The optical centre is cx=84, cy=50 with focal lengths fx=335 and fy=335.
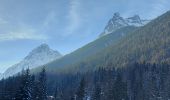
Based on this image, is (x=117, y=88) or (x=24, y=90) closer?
(x=24, y=90)

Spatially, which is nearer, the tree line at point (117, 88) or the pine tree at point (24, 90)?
the pine tree at point (24, 90)

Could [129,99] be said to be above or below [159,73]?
below

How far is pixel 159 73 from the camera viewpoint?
160 meters

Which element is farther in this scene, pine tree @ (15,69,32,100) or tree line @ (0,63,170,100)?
tree line @ (0,63,170,100)

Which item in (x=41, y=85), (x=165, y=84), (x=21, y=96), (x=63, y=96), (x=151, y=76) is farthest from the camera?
(x=63, y=96)

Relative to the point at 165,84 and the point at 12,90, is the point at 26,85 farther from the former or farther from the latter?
the point at 165,84

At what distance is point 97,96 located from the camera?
11562cm

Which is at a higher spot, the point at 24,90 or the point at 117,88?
the point at 117,88

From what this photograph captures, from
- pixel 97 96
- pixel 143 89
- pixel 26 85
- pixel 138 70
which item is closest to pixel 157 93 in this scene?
pixel 143 89

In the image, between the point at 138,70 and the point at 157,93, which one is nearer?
the point at 157,93

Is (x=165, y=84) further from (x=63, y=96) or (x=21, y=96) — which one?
(x=21, y=96)

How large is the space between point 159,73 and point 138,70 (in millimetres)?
19814

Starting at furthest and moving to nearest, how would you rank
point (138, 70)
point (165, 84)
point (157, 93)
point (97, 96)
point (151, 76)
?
point (138, 70), point (151, 76), point (165, 84), point (157, 93), point (97, 96)

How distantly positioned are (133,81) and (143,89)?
37.8ft
